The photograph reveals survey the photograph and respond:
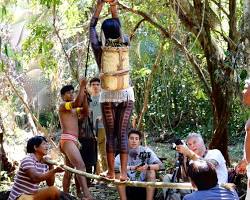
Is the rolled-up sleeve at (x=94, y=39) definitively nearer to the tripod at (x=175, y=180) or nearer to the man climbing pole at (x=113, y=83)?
the man climbing pole at (x=113, y=83)

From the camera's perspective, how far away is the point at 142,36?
873 centimetres

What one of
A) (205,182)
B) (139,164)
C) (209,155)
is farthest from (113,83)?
(139,164)

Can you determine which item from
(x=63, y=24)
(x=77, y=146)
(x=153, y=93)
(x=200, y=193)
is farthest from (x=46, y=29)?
(x=153, y=93)

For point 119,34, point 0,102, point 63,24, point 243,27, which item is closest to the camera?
point 119,34

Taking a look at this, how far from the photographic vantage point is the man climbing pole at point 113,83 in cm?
408

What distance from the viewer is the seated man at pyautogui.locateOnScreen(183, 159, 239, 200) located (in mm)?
3438

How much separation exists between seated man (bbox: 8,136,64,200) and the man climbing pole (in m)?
0.78

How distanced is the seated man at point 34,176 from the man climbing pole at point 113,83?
0.78 meters

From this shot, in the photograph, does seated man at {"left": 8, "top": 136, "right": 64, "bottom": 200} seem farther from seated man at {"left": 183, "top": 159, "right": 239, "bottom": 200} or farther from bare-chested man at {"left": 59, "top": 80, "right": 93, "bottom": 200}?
seated man at {"left": 183, "top": 159, "right": 239, "bottom": 200}

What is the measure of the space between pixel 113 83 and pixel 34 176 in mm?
1245

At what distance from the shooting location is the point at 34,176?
4.77 metres

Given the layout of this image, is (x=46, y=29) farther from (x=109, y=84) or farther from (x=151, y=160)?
(x=109, y=84)

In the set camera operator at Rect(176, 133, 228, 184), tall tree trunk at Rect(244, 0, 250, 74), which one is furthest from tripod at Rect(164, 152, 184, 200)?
tall tree trunk at Rect(244, 0, 250, 74)

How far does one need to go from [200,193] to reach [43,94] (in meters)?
11.3
